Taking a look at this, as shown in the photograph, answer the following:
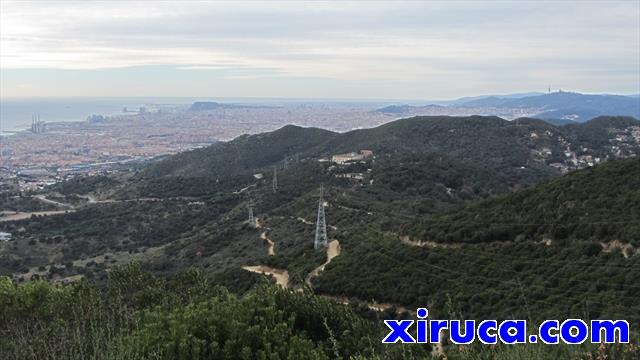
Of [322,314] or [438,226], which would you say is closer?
[322,314]

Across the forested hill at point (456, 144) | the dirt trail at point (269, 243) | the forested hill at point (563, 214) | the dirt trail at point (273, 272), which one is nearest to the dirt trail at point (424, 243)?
the forested hill at point (563, 214)

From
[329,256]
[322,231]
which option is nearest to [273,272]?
[329,256]

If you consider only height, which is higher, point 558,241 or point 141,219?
point 558,241

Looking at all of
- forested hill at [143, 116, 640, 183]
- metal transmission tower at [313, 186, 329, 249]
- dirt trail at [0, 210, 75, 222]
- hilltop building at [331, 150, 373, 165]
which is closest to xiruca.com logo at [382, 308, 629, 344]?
metal transmission tower at [313, 186, 329, 249]

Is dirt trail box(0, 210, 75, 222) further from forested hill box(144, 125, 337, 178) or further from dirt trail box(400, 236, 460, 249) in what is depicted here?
dirt trail box(400, 236, 460, 249)

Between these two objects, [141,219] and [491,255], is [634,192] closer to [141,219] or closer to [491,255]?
[491,255]

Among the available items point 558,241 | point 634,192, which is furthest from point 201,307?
point 634,192

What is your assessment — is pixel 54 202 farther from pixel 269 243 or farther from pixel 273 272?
pixel 273 272
